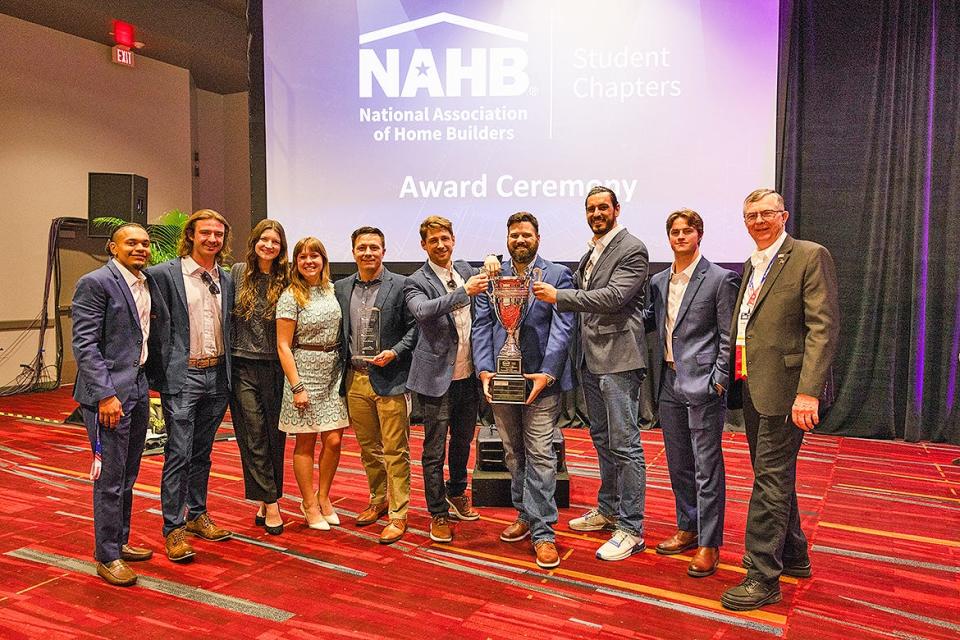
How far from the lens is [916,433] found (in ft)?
16.8

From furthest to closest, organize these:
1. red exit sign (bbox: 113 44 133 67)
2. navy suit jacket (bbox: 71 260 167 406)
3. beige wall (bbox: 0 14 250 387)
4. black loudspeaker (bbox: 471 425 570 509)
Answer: red exit sign (bbox: 113 44 133 67), beige wall (bbox: 0 14 250 387), black loudspeaker (bbox: 471 425 570 509), navy suit jacket (bbox: 71 260 167 406)

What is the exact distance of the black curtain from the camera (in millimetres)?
5000

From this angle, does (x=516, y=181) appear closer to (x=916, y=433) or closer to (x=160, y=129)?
(x=916, y=433)

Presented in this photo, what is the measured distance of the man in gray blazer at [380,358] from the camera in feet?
10.5

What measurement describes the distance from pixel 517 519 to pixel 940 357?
3706 millimetres

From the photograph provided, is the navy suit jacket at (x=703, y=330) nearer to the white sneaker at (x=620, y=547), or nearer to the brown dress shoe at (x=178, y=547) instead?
the white sneaker at (x=620, y=547)

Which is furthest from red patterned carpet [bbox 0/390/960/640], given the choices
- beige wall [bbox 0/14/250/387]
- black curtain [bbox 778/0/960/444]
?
beige wall [bbox 0/14/250/387]

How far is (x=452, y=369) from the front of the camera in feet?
10.3

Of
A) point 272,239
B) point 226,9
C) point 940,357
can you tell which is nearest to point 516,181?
point 272,239

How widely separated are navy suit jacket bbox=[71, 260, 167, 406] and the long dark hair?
50cm

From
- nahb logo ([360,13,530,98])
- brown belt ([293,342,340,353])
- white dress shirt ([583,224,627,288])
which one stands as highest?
nahb logo ([360,13,530,98])

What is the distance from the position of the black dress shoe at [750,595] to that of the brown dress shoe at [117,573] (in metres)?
2.22

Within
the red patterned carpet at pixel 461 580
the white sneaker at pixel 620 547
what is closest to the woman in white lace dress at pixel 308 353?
the red patterned carpet at pixel 461 580

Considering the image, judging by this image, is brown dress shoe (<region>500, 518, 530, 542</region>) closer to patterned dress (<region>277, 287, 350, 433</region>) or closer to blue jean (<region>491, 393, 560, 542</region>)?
blue jean (<region>491, 393, 560, 542</region>)
